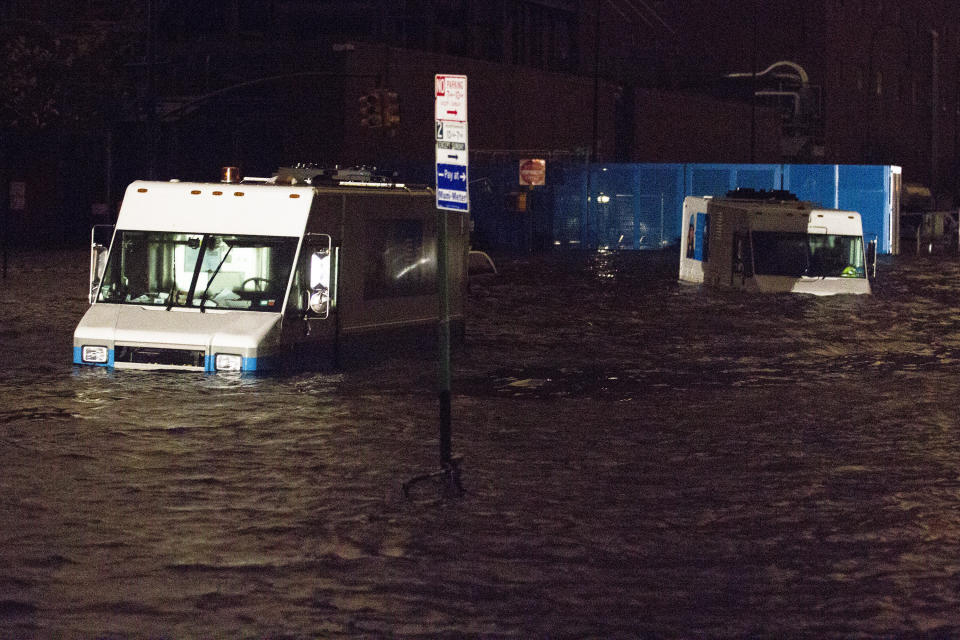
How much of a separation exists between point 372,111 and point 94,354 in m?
30.5

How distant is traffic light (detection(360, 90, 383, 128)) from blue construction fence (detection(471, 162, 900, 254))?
9.99 m

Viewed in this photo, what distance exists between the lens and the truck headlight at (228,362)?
17.7 meters

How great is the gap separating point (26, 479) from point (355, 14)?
61073mm

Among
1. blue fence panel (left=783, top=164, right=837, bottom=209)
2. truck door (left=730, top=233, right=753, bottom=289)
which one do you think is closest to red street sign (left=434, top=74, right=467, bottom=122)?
truck door (left=730, top=233, right=753, bottom=289)

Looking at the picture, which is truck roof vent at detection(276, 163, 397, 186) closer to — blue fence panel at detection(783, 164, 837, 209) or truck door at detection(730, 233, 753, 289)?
truck door at detection(730, 233, 753, 289)

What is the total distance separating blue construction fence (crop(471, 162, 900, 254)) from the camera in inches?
2304

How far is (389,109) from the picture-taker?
48531 millimetres

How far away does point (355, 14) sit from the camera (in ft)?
234

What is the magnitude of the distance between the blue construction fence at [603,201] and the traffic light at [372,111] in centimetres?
999

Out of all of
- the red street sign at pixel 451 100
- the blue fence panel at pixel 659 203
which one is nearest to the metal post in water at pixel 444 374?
the red street sign at pixel 451 100

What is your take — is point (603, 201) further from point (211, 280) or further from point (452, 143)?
point (452, 143)

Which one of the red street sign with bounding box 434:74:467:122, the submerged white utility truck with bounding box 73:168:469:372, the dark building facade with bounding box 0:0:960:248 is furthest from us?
the dark building facade with bounding box 0:0:960:248

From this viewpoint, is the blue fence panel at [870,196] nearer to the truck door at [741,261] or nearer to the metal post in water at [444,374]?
the truck door at [741,261]

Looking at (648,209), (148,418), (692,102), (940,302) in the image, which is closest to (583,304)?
(940,302)
